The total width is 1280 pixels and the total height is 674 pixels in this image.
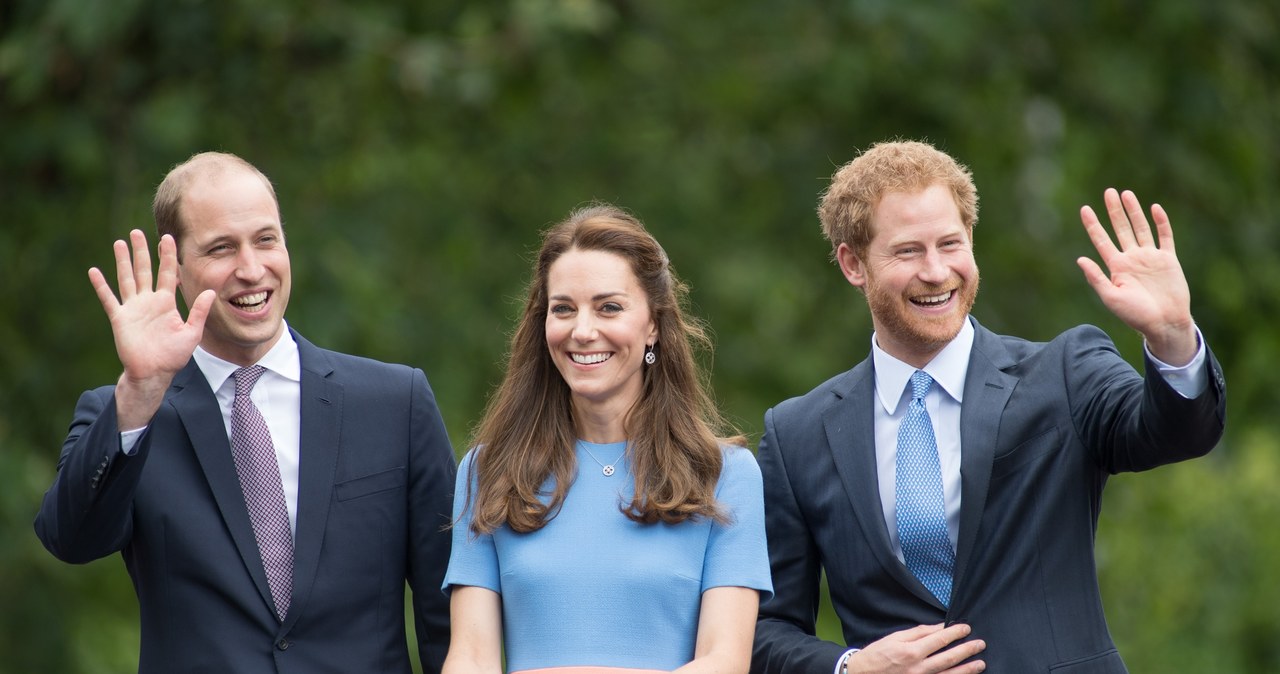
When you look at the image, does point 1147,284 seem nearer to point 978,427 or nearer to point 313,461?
point 978,427

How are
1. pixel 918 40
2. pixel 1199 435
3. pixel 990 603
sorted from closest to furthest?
pixel 1199 435
pixel 990 603
pixel 918 40

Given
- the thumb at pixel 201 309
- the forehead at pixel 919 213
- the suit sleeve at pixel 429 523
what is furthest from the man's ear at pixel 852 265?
the thumb at pixel 201 309

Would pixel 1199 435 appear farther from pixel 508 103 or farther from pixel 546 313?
pixel 508 103

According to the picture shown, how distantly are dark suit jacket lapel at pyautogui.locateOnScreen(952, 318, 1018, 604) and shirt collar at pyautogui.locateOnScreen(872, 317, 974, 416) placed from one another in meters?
0.03

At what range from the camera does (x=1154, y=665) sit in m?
10.1

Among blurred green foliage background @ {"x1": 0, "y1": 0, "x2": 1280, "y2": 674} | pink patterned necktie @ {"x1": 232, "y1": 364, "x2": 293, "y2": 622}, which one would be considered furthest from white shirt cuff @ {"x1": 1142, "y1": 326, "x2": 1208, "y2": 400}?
blurred green foliage background @ {"x1": 0, "y1": 0, "x2": 1280, "y2": 674}

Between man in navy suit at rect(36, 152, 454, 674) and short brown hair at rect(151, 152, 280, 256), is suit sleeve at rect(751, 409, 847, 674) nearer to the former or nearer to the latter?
man in navy suit at rect(36, 152, 454, 674)

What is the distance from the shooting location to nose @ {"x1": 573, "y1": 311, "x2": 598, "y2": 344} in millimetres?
4344

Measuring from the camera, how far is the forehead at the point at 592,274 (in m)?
4.40

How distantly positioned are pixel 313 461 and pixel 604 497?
0.71 metres

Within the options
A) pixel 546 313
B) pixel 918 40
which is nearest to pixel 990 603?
pixel 546 313

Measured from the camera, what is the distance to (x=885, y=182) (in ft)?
14.7

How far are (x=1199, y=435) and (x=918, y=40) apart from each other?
487 cm

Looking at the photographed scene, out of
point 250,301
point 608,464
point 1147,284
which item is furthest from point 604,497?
point 1147,284
